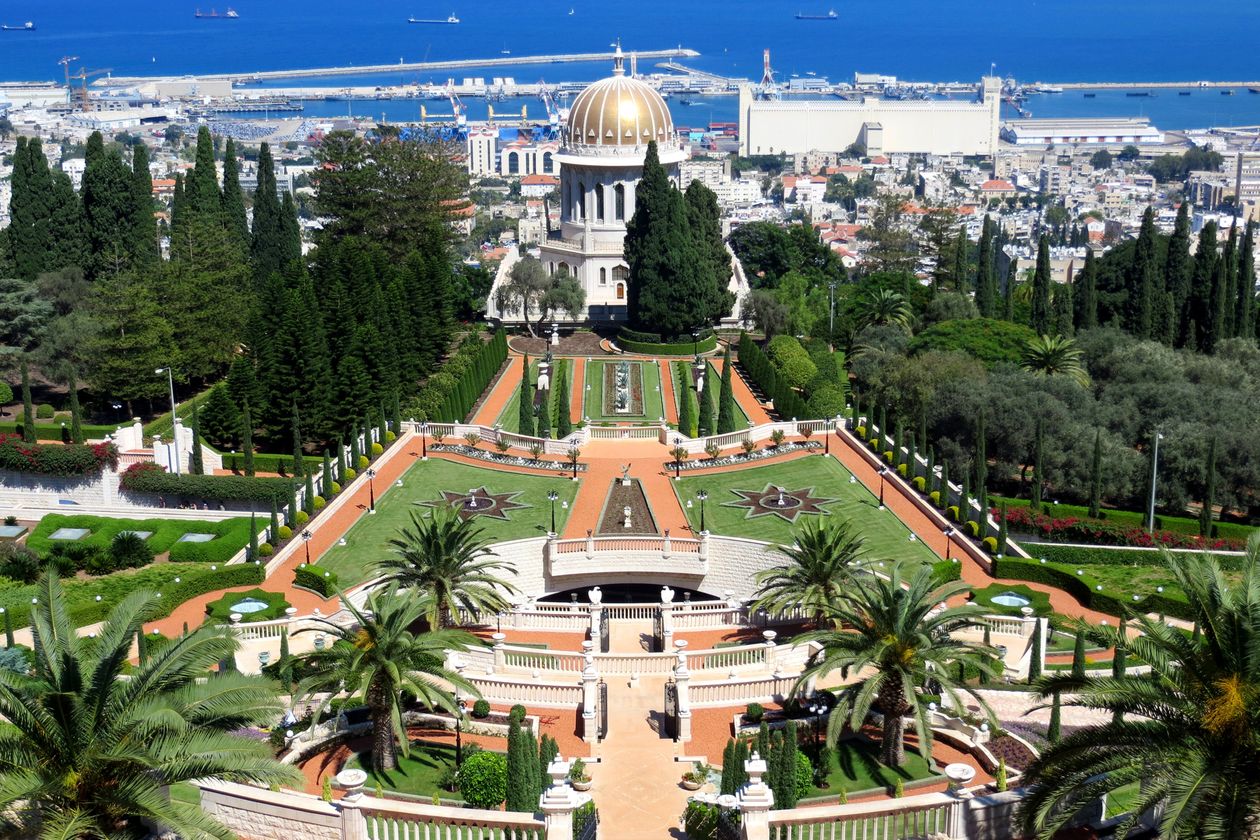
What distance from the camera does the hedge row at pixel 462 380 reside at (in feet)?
225

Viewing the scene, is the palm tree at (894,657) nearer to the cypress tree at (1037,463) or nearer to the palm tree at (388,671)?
the palm tree at (388,671)

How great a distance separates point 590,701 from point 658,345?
48644mm

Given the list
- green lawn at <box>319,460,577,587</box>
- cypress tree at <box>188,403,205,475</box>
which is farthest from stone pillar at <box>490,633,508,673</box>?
cypress tree at <box>188,403,205,475</box>

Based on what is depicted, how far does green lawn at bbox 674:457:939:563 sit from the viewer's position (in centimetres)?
5350

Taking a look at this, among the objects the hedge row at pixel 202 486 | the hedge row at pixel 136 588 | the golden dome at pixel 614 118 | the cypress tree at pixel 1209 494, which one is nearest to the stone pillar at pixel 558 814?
the hedge row at pixel 136 588

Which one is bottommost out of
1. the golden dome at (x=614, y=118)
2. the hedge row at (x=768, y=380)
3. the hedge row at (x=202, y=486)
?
the hedge row at (x=202, y=486)

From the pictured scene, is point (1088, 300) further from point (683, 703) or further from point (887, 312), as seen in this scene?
point (683, 703)

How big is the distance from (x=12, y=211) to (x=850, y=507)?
47.7 meters

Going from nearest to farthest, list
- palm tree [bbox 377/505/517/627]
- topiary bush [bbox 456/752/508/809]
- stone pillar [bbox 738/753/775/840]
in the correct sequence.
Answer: stone pillar [bbox 738/753/775/840] → topiary bush [bbox 456/752/508/809] → palm tree [bbox 377/505/517/627]

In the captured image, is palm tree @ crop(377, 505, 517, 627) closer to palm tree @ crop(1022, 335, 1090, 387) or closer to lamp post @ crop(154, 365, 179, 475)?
lamp post @ crop(154, 365, 179, 475)

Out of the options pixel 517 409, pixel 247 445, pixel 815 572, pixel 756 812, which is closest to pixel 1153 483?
pixel 815 572

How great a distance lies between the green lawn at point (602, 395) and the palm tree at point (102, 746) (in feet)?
152

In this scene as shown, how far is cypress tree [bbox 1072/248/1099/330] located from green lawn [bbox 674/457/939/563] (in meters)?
24.3

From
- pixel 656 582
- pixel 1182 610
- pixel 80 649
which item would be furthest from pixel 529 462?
pixel 80 649
